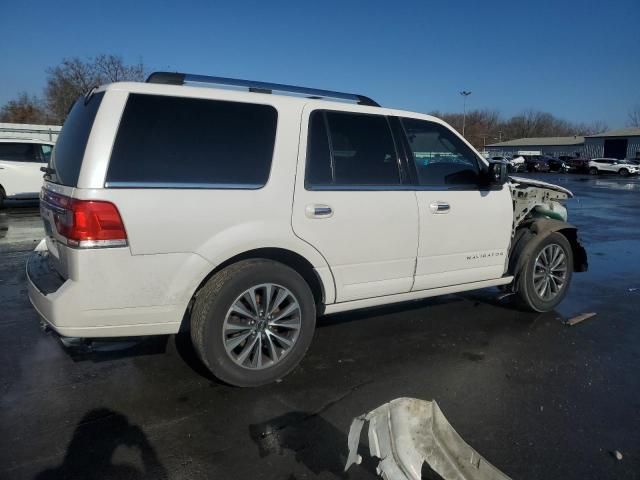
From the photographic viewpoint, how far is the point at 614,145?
66.0 meters

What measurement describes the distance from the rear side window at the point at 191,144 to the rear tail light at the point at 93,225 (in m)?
0.16

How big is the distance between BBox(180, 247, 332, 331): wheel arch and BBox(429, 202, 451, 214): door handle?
3.90 feet

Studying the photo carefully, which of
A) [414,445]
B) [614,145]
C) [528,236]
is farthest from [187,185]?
[614,145]

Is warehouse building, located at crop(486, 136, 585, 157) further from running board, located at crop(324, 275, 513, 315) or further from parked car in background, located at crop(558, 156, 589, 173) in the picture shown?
running board, located at crop(324, 275, 513, 315)

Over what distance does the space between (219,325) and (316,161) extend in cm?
135

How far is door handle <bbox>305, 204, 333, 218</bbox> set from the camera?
345cm

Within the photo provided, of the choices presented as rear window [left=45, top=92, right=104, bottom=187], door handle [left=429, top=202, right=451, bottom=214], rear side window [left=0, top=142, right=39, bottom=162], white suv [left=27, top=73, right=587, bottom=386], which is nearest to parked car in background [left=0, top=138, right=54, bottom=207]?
rear side window [left=0, top=142, right=39, bottom=162]

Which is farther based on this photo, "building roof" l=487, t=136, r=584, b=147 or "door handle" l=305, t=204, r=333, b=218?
"building roof" l=487, t=136, r=584, b=147

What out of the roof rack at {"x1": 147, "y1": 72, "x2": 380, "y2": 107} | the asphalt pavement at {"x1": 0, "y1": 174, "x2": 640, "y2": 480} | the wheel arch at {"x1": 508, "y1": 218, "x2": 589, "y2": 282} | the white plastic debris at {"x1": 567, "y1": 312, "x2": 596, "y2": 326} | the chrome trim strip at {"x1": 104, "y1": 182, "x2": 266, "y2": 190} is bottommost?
the white plastic debris at {"x1": 567, "y1": 312, "x2": 596, "y2": 326}

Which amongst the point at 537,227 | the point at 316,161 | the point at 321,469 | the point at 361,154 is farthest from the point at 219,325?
the point at 537,227

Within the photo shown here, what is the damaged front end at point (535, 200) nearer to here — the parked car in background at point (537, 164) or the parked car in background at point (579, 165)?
the parked car in background at point (579, 165)

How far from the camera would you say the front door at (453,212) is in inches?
163

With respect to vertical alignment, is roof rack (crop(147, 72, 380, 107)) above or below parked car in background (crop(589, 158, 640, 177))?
above

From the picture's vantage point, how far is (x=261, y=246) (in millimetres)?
3271
